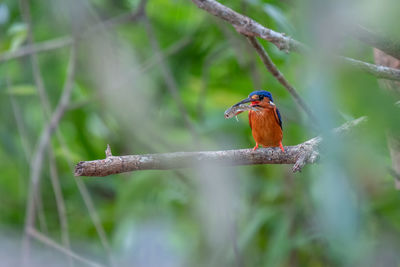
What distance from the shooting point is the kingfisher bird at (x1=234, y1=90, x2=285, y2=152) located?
2.34 m

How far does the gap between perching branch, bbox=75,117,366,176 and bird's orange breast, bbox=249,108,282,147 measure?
467 mm

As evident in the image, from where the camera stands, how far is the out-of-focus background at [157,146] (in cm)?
285

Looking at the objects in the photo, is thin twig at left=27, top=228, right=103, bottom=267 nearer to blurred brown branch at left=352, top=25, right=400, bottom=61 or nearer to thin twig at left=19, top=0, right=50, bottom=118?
thin twig at left=19, top=0, right=50, bottom=118

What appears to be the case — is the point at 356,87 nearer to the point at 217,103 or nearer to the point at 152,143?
the point at 152,143

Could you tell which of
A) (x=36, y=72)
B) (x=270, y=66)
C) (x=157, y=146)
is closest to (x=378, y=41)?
(x=270, y=66)

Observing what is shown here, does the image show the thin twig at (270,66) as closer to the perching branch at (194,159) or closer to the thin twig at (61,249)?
the perching branch at (194,159)

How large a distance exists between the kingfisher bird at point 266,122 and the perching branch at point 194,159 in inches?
18.5

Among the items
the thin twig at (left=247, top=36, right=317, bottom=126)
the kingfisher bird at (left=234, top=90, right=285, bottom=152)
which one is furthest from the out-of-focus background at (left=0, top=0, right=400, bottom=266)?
the thin twig at (left=247, top=36, right=317, bottom=126)

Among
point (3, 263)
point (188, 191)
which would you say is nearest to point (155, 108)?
point (188, 191)

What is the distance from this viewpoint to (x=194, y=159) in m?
1.59

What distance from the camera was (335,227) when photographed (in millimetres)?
572

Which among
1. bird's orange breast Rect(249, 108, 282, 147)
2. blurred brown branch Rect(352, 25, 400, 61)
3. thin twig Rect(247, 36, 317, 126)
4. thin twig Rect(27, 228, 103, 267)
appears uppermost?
bird's orange breast Rect(249, 108, 282, 147)

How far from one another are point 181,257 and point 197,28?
1876mm

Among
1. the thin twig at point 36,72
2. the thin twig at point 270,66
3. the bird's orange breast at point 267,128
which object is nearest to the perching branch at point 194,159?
the thin twig at point 270,66
